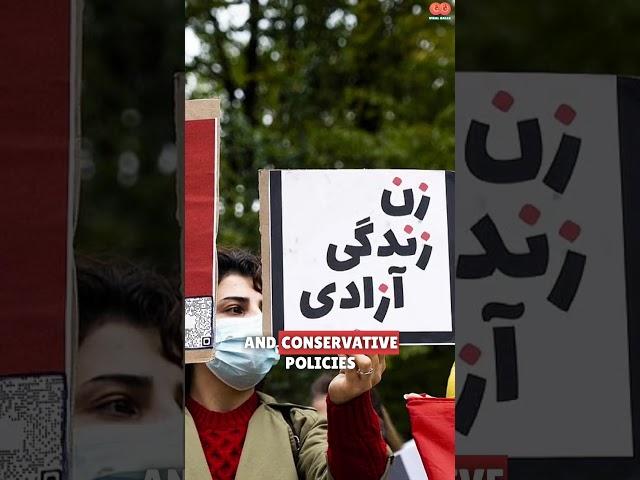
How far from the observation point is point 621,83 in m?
2.23

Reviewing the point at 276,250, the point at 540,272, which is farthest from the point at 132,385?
the point at 276,250

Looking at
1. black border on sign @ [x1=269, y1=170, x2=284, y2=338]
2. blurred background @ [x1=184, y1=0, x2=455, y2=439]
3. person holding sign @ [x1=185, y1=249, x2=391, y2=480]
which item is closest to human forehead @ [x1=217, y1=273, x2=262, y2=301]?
person holding sign @ [x1=185, y1=249, x2=391, y2=480]

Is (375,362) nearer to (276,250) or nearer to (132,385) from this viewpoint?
(276,250)

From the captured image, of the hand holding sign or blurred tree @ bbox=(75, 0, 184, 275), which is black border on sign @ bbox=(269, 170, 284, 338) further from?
blurred tree @ bbox=(75, 0, 184, 275)

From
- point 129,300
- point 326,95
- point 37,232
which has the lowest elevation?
point 129,300

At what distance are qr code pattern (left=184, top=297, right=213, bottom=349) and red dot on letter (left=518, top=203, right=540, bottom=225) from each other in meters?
1.65

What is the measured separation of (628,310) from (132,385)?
811mm

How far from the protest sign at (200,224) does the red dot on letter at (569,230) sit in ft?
5.46

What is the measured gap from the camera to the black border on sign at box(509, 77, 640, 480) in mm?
2164

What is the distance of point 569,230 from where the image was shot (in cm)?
219

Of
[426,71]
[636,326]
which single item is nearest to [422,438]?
[636,326]

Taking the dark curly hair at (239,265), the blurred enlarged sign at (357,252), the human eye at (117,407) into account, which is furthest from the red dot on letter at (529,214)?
the dark curly hair at (239,265)

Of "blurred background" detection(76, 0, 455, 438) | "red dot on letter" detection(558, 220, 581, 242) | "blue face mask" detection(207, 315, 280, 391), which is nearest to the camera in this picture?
"red dot on letter" detection(558, 220, 581, 242)

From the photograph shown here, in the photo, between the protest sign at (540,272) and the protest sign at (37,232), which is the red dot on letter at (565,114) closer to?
the protest sign at (540,272)
